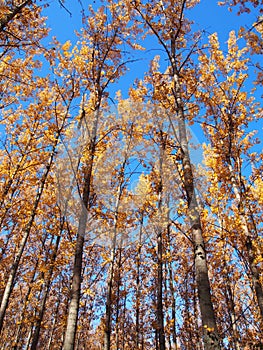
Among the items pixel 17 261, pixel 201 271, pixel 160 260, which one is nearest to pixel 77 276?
pixel 201 271

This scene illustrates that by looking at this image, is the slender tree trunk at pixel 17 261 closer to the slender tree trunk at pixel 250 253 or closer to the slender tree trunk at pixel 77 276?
the slender tree trunk at pixel 77 276

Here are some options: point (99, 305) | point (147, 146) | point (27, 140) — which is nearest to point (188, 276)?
point (99, 305)

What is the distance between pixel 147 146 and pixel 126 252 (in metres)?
6.01

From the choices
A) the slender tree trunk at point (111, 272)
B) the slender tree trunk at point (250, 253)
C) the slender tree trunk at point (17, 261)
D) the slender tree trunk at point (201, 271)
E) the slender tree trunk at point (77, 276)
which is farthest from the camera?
the slender tree trunk at point (111, 272)

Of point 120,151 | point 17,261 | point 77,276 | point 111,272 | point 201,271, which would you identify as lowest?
point 201,271

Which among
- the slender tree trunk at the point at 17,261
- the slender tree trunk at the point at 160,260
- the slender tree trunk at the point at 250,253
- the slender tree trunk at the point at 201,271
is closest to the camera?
the slender tree trunk at the point at 201,271

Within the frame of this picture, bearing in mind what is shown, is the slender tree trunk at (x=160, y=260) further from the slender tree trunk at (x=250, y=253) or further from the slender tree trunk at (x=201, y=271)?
the slender tree trunk at (x=250, y=253)

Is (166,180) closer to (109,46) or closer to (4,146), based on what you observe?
(109,46)

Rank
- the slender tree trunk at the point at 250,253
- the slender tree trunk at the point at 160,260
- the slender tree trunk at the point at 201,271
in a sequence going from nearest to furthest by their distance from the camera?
the slender tree trunk at the point at 201,271
the slender tree trunk at the point at 250,253
the slender tree trunk at the point at 160,260

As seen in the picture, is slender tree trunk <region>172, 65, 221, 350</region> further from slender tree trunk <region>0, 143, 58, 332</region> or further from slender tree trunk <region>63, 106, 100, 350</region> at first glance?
slender tree trunk <region>0, 143, 58, 332</region>

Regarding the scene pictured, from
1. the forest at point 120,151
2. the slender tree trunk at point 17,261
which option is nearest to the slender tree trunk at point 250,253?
the forest at point 120,151

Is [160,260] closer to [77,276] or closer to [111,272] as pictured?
[111,272]

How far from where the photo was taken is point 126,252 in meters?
13.9

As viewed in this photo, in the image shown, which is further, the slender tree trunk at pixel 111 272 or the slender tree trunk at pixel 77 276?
the slender tree trunk at pixel 111 272
